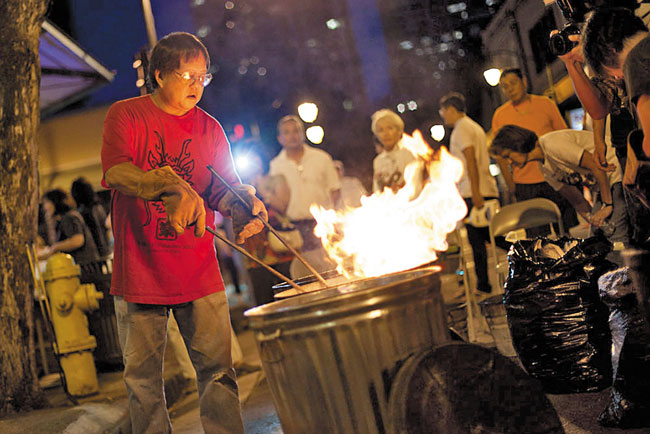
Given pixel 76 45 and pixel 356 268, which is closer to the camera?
pixel 356 268

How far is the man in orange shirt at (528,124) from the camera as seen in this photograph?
688cm

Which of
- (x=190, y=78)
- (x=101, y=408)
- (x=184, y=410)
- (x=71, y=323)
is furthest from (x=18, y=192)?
(x=190, y=78)

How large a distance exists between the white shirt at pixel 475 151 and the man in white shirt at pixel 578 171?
88 cm

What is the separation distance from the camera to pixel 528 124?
23.6 feet

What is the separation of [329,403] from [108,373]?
587 cm

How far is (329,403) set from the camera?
268 cm

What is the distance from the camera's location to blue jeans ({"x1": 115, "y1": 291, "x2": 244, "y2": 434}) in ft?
10.9

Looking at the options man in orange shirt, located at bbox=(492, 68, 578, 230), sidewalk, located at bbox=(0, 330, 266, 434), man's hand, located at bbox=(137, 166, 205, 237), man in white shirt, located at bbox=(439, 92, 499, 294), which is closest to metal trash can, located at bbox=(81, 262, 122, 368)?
sidewalk, located at bbox=(0, 330, 266, 434)

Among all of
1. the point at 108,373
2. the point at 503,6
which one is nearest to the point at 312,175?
the point at 108,373

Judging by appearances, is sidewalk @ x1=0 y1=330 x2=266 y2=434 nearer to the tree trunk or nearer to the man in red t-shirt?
the tree trunk

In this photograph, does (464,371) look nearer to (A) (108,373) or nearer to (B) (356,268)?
(B) (356,268)

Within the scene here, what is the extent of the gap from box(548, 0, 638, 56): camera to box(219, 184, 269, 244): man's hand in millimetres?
2100

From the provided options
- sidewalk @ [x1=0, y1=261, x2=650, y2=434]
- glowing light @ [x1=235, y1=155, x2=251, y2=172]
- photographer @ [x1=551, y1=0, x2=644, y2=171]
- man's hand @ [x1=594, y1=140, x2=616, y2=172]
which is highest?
glowing light @ [x1=235, y1=155, x2=251, y2=172]

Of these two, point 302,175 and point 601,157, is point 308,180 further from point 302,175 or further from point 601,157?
point 601,157
